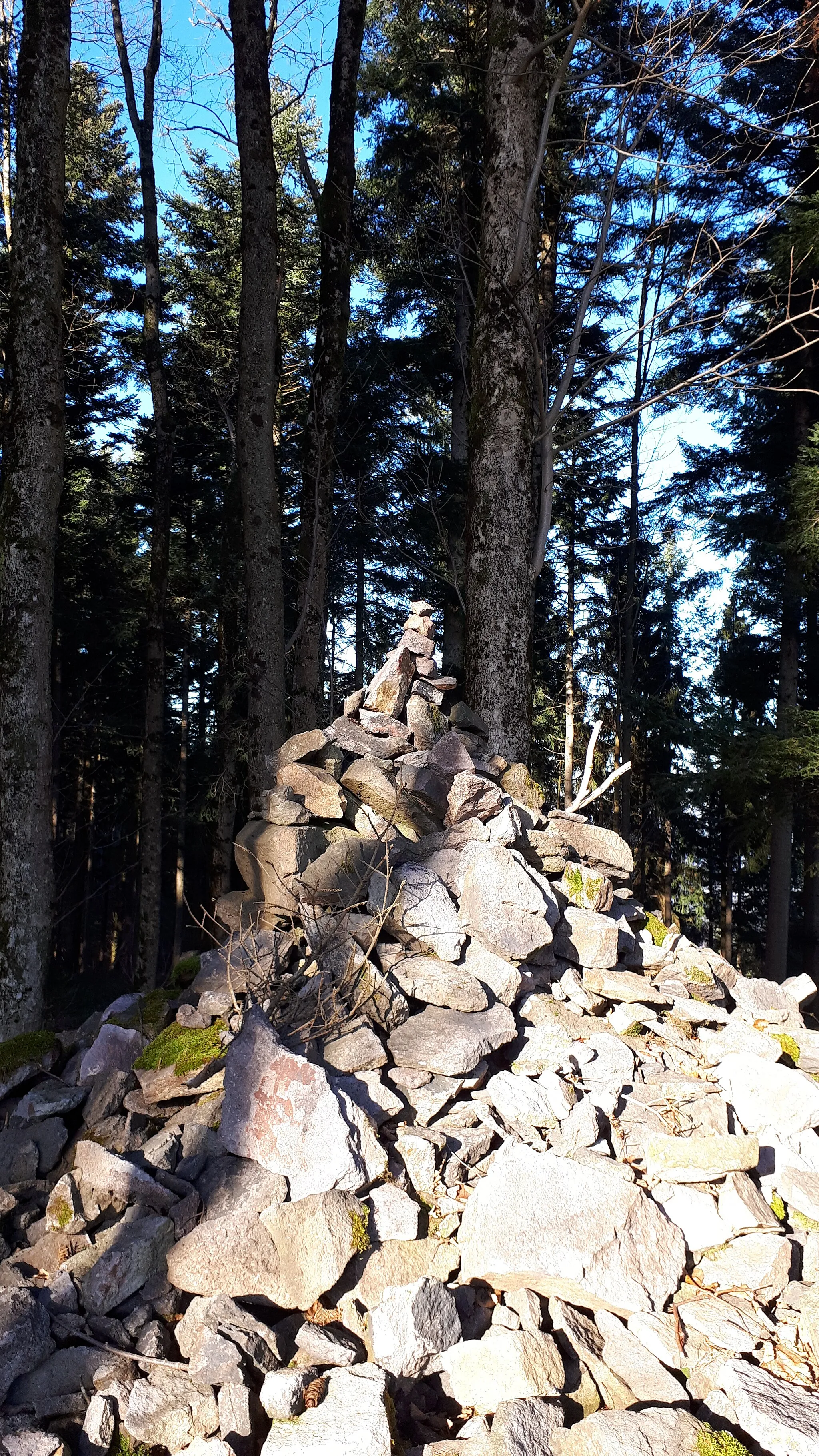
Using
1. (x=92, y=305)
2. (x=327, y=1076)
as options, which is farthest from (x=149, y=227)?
(x=327, y=1076)

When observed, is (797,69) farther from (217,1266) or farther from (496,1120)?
(217,1266)

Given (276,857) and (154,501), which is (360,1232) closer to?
(276,857)

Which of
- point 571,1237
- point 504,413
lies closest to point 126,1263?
point 571,1237

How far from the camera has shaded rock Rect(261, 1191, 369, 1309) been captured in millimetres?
2713

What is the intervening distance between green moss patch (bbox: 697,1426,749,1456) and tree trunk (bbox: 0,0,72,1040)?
16.6ft

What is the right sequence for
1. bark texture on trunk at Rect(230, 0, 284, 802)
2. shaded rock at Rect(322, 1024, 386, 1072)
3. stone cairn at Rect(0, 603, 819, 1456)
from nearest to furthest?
stone cairn at Rect(0, 603, 819, 1456) → shaded rock at Rect(322, 1024, 386, 1072) → bark texture on trunk at Rect(230, 0, 284, 802)

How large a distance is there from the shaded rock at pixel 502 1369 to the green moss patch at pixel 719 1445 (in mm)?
391

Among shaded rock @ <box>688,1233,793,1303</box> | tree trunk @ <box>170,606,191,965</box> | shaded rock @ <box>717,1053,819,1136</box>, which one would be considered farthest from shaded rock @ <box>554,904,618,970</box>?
tree trunk @ <box>170,606,191,965</box>

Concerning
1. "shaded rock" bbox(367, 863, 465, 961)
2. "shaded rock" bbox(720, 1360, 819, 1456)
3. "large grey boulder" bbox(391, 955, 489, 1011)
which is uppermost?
"shaded rock" bbox(367, 863, 465, 961)

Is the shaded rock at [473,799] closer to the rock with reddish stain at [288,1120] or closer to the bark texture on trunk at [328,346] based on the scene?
the rock with reddish stain at [288,1120]

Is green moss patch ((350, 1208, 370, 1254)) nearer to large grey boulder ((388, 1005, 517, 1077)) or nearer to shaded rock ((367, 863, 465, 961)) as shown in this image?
large grey boulder ((388, 1005, 517, 1077))

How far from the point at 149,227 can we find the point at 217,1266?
12314mm

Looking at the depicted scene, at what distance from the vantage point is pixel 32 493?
20.8 feet

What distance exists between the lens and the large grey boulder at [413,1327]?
252 cm
